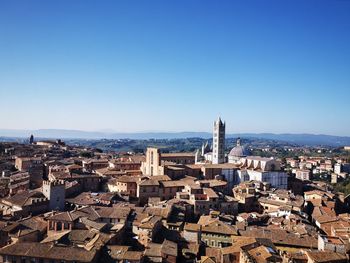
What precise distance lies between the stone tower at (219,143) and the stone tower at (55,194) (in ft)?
148

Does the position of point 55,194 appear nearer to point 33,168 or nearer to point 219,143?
point 33,168

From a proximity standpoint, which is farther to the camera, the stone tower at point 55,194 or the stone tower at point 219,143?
the stone tower at point 219,143

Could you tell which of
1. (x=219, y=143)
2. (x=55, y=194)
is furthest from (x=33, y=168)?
(x=219, y=143)

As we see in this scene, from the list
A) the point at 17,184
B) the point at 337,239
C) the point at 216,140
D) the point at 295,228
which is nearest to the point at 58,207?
the point at 17,184

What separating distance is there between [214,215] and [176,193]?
10.1 metres

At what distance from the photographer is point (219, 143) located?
283ft

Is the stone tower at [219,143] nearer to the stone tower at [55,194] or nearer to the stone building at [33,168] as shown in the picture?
the stone building at [33,168]

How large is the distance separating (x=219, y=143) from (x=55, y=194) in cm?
4715

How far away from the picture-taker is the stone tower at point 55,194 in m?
45.8

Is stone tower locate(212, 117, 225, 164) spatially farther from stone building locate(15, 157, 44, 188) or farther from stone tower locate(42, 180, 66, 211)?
stone tower locate(42, 180, 66, 211)

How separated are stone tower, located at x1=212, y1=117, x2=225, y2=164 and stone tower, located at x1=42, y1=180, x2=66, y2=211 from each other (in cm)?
4515

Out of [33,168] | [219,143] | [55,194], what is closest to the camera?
[55,194]

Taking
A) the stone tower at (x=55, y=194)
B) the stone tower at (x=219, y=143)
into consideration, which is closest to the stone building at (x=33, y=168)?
the stone tower at (x=55, y=194)

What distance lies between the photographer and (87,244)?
3344 cm
